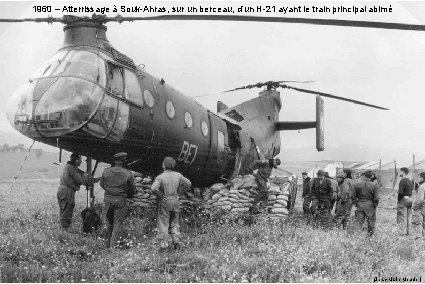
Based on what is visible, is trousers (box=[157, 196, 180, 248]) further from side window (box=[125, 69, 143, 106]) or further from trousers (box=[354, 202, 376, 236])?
trousers (box=[354, 202, 376, 236])

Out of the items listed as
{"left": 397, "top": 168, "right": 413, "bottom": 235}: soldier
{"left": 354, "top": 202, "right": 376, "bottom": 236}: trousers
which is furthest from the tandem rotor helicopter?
{"left": 397, "top": 168, "right": 413, "bottom": 235}: soldier

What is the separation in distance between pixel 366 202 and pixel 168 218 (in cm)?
A: 506

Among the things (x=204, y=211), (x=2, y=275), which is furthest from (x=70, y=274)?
(x=204, y=211)

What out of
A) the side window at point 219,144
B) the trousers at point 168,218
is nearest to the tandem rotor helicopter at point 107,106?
the side window at point 219,144

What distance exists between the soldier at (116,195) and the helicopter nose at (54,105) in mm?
1026

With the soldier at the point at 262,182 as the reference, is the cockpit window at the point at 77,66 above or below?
above

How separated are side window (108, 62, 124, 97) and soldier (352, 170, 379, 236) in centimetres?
601

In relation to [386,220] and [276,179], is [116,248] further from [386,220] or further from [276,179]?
[386,220]

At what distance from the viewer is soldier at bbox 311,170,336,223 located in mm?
12023

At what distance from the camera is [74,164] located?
8.84 meters

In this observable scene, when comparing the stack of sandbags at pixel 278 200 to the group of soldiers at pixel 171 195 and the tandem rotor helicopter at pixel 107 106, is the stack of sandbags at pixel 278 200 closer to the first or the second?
the group of soldiers at pixel 171 195

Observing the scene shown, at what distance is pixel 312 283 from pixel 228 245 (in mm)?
2290

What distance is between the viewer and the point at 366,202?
32.9ft

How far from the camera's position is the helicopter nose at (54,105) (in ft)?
22.1
